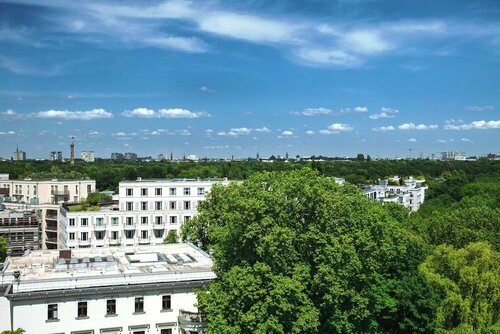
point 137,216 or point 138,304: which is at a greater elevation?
point 137,216

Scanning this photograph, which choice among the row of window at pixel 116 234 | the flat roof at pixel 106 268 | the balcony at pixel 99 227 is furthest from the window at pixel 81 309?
the balcony at pixel 99 227

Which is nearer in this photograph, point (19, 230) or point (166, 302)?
point (166, 302)

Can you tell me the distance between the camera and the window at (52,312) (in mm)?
36750

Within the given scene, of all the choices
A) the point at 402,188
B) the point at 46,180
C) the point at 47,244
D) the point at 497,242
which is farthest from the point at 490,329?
the point at 402,188

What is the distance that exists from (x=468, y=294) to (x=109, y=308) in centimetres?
2855

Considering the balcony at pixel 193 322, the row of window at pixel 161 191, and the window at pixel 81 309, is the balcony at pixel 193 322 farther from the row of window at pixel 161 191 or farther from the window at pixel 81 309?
the row of window at pixel 161 191

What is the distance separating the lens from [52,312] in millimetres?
36906

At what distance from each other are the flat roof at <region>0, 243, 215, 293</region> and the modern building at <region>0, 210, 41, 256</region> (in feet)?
120

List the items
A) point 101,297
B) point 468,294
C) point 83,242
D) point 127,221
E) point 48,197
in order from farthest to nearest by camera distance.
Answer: point 48,197 < point 127,221 < point 83,242 < point 468,294 < point 101,297

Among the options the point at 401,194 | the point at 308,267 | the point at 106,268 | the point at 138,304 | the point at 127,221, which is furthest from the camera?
the point at 401,194

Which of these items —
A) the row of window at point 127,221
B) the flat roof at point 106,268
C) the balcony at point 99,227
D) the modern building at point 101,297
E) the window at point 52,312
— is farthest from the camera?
the balcony at point 99,227

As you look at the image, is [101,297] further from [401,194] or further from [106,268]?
[401,194]

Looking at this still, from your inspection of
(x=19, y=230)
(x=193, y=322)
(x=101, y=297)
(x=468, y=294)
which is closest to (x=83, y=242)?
(x=19, y=230)

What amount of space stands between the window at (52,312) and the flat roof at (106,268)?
1.36 m
